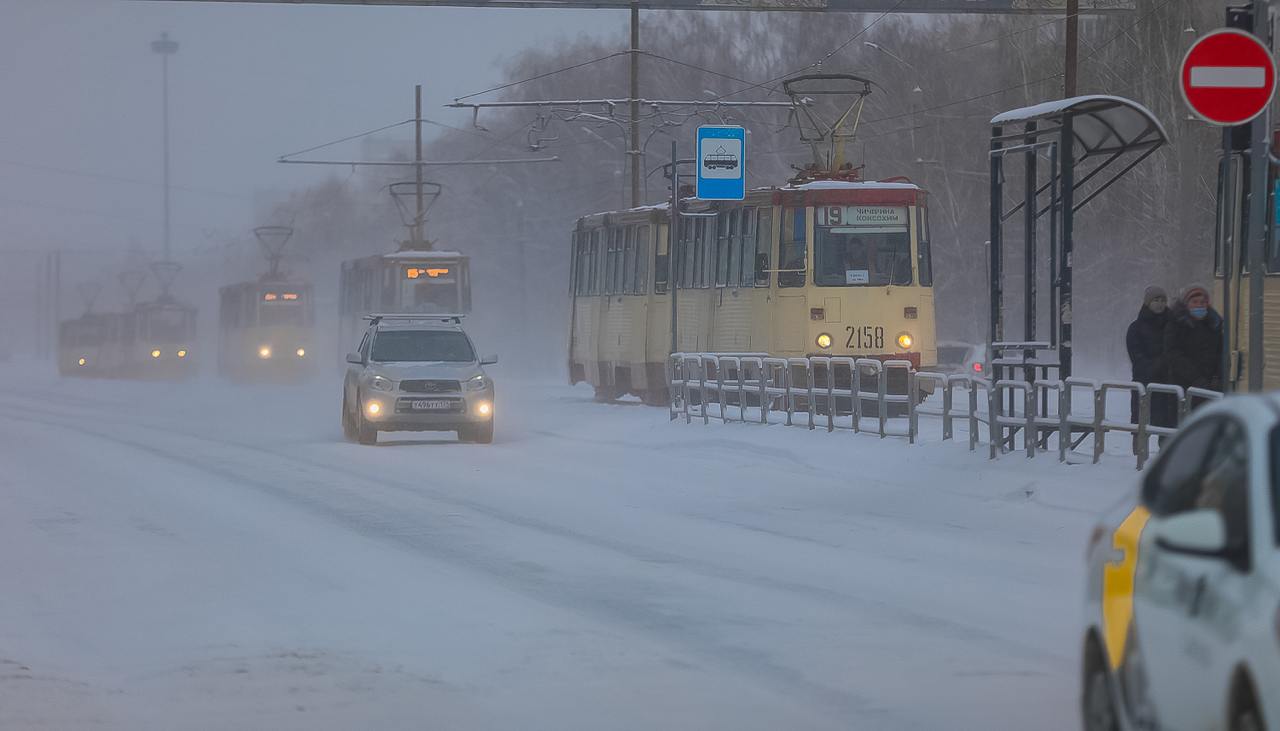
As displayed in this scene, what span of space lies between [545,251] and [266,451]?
59.5 metres

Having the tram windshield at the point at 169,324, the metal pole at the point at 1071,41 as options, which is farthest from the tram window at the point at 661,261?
the tram windshield at the point at 169,324

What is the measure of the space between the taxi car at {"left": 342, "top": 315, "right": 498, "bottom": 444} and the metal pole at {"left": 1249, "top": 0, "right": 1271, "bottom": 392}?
642 inches

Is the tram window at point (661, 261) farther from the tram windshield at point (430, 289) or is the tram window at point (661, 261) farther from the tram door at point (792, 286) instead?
the tram windshield at point (430, 289)

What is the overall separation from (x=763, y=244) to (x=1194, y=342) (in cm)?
1412

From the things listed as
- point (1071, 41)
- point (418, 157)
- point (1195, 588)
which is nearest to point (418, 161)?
point (418, 157)

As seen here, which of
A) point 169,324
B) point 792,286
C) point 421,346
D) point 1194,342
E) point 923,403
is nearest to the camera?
point 1194,342

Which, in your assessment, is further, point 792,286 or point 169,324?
point 169,324

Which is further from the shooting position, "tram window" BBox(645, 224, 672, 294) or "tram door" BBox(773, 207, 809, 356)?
"tram window" BBox(645, 224, 672, 294)

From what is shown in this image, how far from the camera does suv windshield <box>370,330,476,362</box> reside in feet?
94.5

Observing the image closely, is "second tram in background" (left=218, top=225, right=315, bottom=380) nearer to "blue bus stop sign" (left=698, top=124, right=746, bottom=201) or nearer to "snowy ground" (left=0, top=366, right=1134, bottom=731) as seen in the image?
"blue bus stop sign" (left=698, top=124, right=746, bottom=201)

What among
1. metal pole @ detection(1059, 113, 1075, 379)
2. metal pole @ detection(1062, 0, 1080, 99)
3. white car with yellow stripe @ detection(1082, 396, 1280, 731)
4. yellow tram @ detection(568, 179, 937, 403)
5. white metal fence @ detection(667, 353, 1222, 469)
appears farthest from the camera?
yellow tram @ detection(568, 179, 937, 403)

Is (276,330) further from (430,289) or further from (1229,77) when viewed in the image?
(1229,77)

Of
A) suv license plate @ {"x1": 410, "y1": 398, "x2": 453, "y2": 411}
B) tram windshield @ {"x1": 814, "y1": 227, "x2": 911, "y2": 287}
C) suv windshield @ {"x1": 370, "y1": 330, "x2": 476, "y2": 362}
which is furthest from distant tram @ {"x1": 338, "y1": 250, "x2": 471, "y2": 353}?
suv license plate @ {"x1": 410, "y1": 398, "x2": 453, "y2": 411}

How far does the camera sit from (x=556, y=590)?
12125 millimetres
